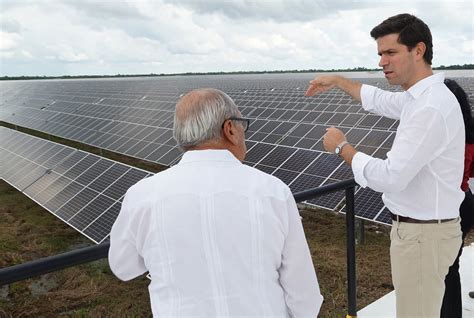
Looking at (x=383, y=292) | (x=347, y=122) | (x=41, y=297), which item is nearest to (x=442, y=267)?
A: (x=383, y=292)

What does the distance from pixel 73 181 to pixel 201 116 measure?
30.8 ft

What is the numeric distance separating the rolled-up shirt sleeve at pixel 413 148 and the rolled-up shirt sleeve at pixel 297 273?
2.16 feet

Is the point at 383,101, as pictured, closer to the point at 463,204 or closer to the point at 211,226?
the point at 463,204

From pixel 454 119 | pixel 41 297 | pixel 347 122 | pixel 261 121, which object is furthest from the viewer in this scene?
pixel 261 121

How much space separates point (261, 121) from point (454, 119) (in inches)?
523

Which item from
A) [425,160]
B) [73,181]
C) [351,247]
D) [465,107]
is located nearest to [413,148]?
[425,160]

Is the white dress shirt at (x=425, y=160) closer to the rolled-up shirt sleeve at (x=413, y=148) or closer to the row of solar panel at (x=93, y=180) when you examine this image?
the rolled-up shirt sleeve at (x=413, y=148)

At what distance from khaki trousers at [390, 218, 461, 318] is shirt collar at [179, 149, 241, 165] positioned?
3.83ft

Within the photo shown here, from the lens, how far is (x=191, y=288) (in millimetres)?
1217

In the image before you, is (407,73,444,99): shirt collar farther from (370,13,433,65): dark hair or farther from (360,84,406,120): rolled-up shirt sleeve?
(360,84,406,120): rolled-up shirt sleeve

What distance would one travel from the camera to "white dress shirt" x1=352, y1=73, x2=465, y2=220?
5.80ft

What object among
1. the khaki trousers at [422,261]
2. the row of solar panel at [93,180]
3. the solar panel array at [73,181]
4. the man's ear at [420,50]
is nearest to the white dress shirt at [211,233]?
the khaki trousers at [422,261]

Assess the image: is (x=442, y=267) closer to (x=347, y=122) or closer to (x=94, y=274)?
(x=94, y=274)

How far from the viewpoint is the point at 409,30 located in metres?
1.86
